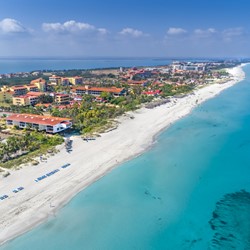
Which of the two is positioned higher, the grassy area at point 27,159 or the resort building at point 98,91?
the resort building at point 98,91

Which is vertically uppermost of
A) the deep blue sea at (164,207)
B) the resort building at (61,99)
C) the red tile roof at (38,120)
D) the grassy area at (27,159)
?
the red tile roof at (38,120)

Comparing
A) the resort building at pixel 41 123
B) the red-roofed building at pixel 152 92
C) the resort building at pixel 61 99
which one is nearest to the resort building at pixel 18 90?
the resort building at pixel 61 99

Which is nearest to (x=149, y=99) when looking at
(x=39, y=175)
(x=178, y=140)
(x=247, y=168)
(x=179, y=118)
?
(x=179, y=118)

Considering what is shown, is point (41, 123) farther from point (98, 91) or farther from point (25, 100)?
point (98, 91)

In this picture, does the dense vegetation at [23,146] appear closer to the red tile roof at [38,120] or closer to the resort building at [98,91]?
the red tile roof at [38,120]

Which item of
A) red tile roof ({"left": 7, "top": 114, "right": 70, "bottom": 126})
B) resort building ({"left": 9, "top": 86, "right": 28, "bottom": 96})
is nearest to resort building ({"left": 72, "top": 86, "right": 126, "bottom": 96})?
resort building ({"left": 9, "top": 86, "right": 28, "bottom": 96})

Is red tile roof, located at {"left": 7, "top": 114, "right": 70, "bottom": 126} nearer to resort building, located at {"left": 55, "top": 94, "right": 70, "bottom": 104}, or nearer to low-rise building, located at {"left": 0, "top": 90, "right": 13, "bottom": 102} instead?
resort building, located at {"left": 55, "top": 94, "right": 70, "bottom": 104}

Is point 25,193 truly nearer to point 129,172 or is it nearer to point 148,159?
point 129,172
